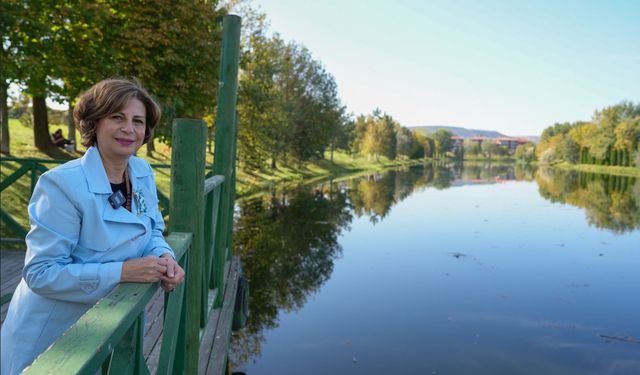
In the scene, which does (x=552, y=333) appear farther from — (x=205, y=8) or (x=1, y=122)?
(x=1, y=122)

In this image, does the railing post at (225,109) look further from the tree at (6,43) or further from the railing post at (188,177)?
the tree at (6,43)

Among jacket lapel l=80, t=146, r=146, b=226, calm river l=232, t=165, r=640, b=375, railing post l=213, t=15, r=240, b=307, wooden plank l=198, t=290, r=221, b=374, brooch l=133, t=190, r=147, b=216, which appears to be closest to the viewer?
jacket lapel l=80, t=146, r=146, b=226

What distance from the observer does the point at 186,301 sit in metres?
3.09

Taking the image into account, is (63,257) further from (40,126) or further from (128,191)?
(40,126)

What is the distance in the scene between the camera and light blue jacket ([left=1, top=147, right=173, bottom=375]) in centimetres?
169

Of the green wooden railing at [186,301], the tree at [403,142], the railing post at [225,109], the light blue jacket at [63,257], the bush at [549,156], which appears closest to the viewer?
the green wooden railing at [186,301]

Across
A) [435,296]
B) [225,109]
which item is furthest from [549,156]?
[225,109]

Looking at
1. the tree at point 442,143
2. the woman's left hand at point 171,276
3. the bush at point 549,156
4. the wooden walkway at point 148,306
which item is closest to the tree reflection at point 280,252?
the wooden walkway at point 148,306

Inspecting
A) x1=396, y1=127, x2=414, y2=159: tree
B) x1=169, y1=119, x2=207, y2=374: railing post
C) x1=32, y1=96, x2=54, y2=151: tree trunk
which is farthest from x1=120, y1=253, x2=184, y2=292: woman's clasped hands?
x1=396, y1=127, x2=414, y2=159: tree

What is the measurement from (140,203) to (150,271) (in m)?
0.40

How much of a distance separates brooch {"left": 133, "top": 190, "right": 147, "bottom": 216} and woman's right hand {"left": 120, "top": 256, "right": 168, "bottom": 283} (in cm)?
30

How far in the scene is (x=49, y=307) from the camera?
1766mm

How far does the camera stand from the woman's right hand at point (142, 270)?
1781 mm

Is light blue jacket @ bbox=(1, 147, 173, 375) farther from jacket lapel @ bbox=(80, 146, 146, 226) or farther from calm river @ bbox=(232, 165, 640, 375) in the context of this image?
calm river @ bbox=(232, 165, 640, 375)
